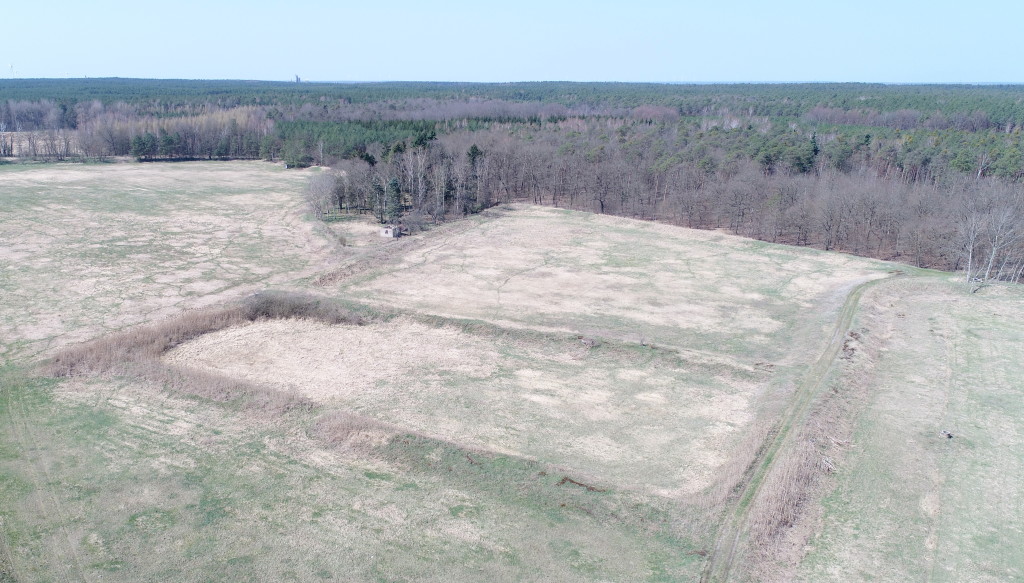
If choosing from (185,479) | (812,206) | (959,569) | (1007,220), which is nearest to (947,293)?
(1007,220)

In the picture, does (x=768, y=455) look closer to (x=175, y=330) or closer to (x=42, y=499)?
(x=42, y=499)

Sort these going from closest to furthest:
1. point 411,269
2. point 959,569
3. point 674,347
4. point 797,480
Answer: point 959,569 → point 797,480 → point 674,347 → point 411,269

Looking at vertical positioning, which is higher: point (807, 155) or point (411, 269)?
point (807, 155)

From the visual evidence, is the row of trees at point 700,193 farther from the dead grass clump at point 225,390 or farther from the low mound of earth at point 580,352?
the dead grass clump at point 225,390

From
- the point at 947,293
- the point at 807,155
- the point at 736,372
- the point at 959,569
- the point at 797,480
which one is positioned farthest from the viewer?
the point at 807,155

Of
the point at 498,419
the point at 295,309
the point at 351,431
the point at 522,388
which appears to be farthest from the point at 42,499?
the point at 295,309

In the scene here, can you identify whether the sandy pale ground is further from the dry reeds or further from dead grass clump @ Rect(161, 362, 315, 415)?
dead grass clump @ Rect(161, 362, 315, 415)

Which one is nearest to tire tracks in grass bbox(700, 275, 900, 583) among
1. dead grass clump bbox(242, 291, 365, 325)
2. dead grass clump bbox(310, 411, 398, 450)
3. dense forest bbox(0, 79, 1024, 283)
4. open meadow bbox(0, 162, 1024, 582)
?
open meadow bbox(0, 162, 1024, 582)

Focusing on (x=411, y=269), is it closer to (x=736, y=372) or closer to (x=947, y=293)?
(x=736, y=372)
